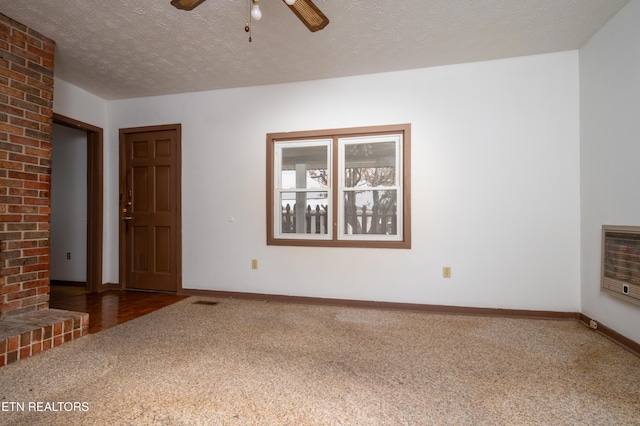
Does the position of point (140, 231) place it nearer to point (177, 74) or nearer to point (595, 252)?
point (177, 74)

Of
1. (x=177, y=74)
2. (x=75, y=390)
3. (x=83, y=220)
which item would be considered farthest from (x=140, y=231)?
(x=75, y=390)

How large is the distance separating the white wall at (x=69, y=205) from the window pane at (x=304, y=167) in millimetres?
2891

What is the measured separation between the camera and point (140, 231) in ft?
14.1

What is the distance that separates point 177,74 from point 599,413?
4329 millimetres

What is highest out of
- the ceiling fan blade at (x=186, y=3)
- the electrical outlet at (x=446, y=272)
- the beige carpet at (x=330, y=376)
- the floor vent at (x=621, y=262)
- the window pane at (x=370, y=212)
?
the ceiling fan blade at (x=186, y=3)

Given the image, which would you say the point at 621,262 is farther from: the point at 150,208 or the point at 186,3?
the point at 150,208

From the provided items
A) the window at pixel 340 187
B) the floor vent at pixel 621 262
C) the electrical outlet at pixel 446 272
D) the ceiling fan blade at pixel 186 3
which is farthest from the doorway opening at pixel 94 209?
the floor vent at pixel 621 262

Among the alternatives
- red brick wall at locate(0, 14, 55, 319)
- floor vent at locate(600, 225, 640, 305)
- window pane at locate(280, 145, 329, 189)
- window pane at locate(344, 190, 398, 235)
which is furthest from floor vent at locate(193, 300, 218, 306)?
floor vent at locate(600, 225, 640, 305)

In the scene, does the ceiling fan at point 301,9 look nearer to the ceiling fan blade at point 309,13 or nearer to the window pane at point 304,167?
the ceiling fan blade at point 309,13

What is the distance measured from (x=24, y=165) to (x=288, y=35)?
7.99 ft

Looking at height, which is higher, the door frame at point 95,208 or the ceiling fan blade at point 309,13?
the ceiling fan blade at point 309,13

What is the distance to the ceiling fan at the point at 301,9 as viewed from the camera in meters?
1.91

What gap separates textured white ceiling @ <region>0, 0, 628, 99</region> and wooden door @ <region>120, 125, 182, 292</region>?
883mm

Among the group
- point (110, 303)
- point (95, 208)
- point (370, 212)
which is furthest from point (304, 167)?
point (95, 208)
